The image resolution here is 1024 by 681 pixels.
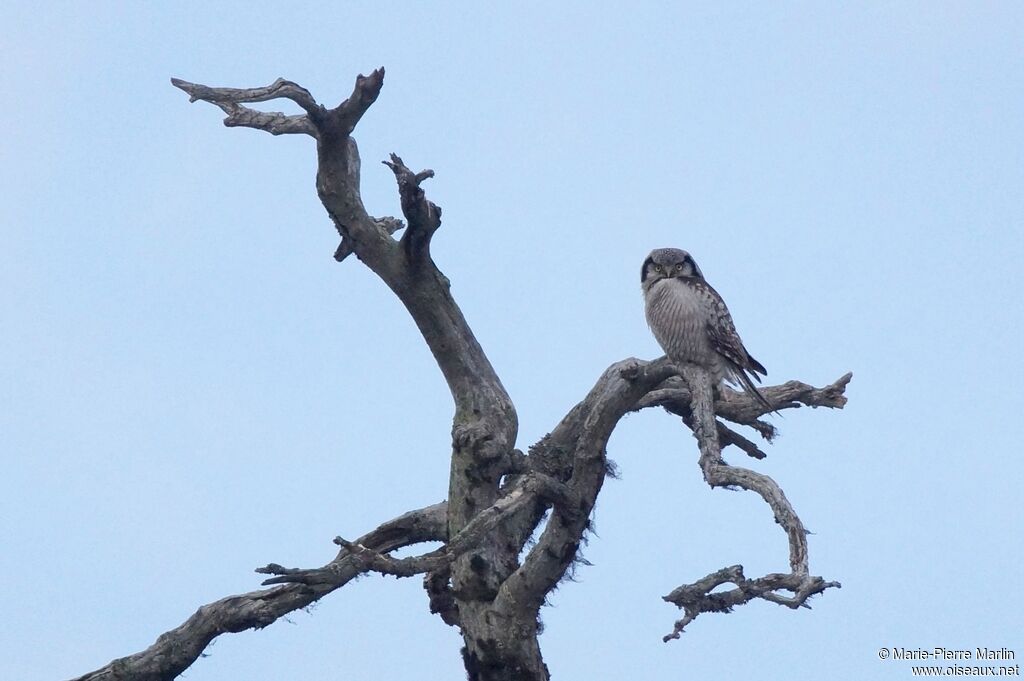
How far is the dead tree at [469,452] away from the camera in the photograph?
7918 mm

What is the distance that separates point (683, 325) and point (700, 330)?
0.16m

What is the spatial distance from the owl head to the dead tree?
4.40 feet

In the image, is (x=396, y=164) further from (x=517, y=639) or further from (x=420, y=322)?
(x=517, y=639)

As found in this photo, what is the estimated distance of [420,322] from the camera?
28.2 feet

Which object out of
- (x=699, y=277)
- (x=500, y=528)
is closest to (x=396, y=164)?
(x=500, y=528)

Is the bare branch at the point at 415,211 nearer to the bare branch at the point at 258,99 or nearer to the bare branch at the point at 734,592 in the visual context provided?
the bare branch at the point at 258,99

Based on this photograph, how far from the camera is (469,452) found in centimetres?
834

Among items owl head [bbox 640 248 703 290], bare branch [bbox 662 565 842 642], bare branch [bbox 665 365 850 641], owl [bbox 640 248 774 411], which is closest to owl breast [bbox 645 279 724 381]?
owl [bbox 640 248 774 411]

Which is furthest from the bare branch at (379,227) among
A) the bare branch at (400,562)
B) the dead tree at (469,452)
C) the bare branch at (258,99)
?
the bare branch at (400,562)

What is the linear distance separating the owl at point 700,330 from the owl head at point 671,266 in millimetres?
54

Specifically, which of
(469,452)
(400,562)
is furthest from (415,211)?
(400,562)

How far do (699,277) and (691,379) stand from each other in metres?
2.21

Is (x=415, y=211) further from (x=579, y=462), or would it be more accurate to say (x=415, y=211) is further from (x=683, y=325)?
(x=683, y=325)

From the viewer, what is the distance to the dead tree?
7918mm
